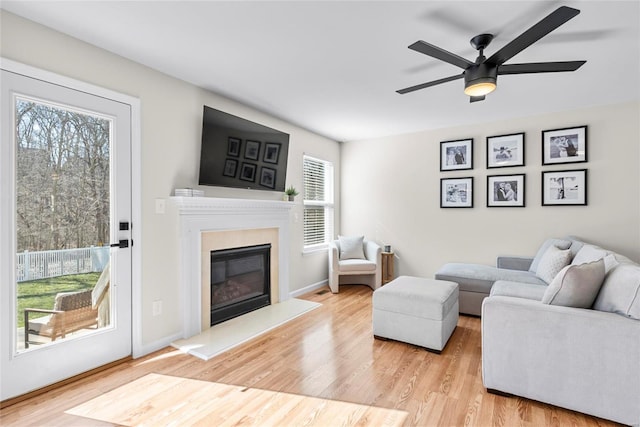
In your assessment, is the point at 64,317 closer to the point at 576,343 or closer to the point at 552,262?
the point at 576,343

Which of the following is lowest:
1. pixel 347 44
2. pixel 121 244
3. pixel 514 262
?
pixel 514 262

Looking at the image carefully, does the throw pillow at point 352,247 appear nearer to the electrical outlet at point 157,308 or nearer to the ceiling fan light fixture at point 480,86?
the electrical outlet at point 157,308

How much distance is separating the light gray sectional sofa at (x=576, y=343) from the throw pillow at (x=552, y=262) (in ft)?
2.98

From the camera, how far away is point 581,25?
6.69 feet

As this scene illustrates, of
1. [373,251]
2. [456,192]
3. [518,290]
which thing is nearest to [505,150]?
[456,192]

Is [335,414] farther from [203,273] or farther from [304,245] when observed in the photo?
[304,245]

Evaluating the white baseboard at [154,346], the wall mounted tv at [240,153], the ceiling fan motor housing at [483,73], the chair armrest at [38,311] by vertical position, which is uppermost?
the ceiling fan motor housing at [483,73]

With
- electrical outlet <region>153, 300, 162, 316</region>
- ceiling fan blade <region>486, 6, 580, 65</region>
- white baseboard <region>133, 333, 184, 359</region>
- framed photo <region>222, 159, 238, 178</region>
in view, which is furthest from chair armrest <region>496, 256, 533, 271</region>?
electrical outlet <region>153, 300, 162, 316</region>

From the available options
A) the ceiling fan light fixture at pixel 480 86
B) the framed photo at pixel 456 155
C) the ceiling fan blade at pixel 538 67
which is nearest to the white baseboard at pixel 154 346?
the ceiling fan light fixture at pixel 480 86

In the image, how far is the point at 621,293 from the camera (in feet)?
5.88

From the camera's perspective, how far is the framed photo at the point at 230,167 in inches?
127

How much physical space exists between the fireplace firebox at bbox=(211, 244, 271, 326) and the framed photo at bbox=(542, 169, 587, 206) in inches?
140

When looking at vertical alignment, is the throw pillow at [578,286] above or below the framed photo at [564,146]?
below

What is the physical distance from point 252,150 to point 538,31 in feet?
8.74
